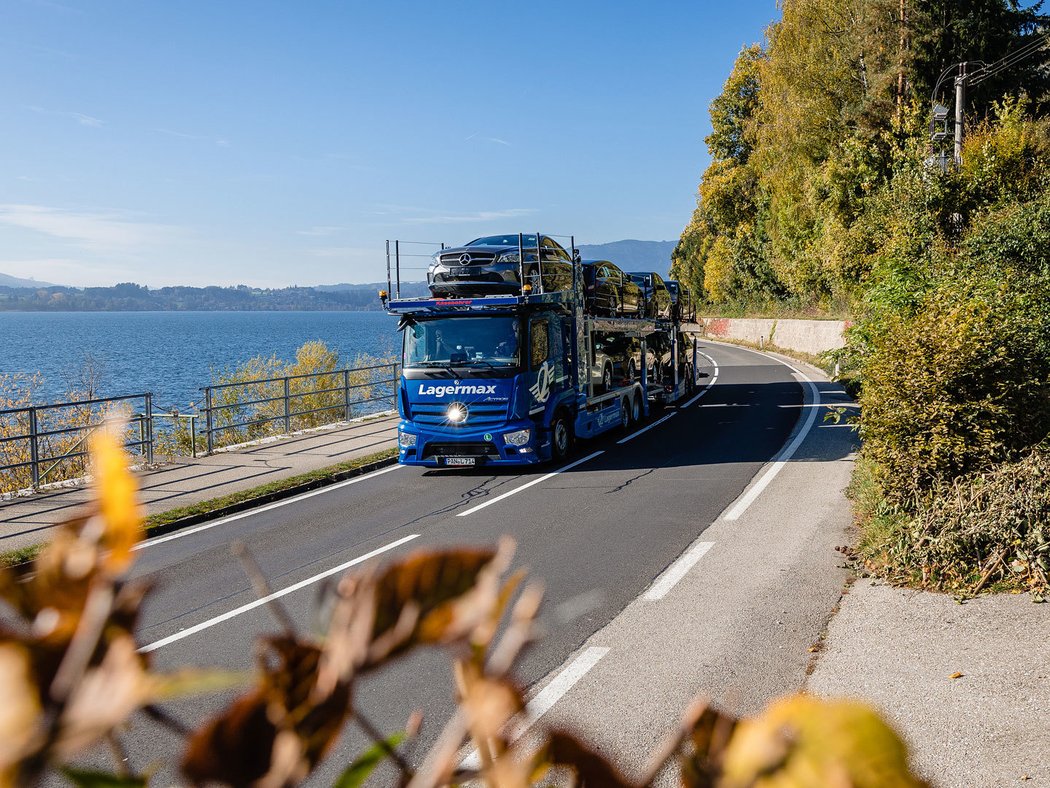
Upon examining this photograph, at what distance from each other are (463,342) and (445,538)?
4.77 m

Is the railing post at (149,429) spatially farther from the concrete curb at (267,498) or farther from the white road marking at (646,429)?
the white road marking at (646,429)

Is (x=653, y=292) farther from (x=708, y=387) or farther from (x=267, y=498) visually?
(x=267, y=498)

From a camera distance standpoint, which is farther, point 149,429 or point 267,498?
point 149,429

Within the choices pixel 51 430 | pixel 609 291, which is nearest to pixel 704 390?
pixel 609 291

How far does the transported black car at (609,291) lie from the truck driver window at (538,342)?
255 cm

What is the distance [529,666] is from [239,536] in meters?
5.50

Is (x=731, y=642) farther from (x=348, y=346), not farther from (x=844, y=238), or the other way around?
(x=348, y=346)

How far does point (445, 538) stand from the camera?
961 centimetres

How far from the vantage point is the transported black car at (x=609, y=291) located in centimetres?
1702

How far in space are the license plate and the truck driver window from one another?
5.58ft

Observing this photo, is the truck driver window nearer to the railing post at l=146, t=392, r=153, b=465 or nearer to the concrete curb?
the concrete curb

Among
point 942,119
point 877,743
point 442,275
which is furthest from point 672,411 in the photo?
point 877,743

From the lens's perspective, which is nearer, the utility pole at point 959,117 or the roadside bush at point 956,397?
the roadside bush at point 956,397

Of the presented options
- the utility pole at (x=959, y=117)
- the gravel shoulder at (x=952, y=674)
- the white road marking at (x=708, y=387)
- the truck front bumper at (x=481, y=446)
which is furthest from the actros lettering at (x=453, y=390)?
the utility pole at (x=959, y=117)
